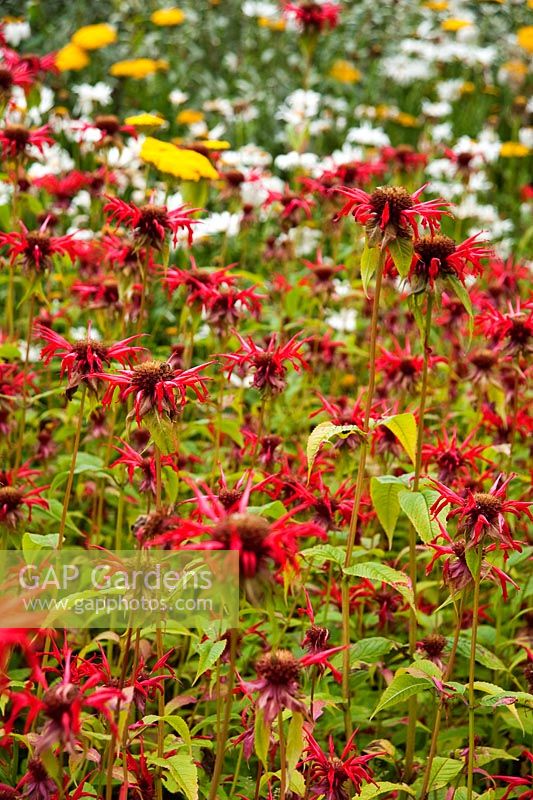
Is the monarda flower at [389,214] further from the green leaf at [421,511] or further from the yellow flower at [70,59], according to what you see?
the yellow flower at [70,59]

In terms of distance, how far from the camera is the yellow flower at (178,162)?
2357 millimetres

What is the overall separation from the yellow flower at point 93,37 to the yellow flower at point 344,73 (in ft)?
5.33

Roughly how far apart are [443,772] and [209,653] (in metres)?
0.47

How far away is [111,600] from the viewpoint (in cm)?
157

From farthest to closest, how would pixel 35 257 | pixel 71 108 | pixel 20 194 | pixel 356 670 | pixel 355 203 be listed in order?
pixel 71 108
pixel 20 194
pixel 35 257
pixel 356 670
pixel 355 203

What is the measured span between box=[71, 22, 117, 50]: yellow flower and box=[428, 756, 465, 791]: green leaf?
483 cm

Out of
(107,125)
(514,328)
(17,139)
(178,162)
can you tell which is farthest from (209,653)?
(107,125)

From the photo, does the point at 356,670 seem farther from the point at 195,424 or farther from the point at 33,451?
the point at 33,451

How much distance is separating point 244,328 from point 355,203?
5.23 feet

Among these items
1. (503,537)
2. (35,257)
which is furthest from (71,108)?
(503,537)

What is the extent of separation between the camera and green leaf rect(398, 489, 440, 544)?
1.44 m

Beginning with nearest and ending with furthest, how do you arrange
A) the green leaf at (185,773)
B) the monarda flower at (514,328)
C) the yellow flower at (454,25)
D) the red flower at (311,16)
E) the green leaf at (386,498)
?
the green leaf at (185,773), the green leaf at (386,498), the monarda flower at (514,328), the red flower at (311,16), the yellow flower at (454,25)

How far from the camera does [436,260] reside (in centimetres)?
154

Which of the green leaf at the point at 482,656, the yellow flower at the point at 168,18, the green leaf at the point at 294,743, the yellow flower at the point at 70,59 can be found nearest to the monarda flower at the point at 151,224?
the green leaf at the point at 482,656
